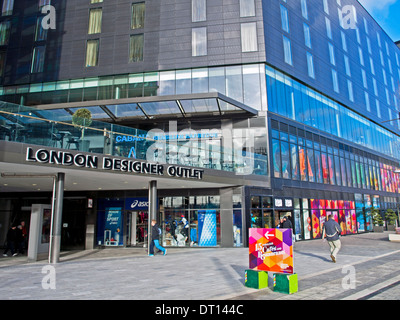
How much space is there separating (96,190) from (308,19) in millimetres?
25240

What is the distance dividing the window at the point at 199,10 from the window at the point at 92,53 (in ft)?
28.9

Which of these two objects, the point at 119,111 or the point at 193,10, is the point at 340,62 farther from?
the point at 119,111

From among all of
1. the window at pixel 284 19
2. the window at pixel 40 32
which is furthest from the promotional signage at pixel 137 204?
the window at pixel 40 32

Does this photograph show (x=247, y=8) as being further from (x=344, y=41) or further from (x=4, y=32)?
(x=4, y=32)

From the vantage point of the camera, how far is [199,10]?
87.7 feet

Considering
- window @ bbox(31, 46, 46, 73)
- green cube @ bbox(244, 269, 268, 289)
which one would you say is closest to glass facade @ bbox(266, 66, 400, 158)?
green cube @ bbox(244, 269, 268, 289)

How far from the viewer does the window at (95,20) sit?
28.8 meters

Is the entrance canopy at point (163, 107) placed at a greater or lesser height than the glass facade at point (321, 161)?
greater

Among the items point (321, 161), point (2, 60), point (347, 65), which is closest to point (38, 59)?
point (2, 60)

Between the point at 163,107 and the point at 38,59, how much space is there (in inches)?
568

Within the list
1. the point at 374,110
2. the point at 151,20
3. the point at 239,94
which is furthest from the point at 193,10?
the point at 374,110

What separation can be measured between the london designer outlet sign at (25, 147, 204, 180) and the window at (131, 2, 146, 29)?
16660 mm

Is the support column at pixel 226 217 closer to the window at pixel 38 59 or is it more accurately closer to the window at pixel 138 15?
the window at pixel 138 15
